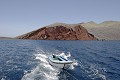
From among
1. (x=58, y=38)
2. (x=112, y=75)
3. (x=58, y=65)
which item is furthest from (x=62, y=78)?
(x=58, y=38)

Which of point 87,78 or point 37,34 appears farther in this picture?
point 37,34

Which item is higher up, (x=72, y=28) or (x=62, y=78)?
(x=72, y=28)

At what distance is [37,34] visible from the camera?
195m

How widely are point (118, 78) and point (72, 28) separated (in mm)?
166365

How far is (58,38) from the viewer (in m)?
186

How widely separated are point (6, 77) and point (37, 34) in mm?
164099

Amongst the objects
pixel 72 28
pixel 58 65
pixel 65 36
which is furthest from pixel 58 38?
pixel 58 65

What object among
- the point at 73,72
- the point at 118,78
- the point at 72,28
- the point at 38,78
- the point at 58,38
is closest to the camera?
the point at 38,78

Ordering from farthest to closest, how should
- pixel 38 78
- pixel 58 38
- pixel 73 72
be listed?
pixel 58 38, pixel 73 72, pixel 38 78

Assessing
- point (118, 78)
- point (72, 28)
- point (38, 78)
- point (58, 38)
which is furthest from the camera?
point (72, 28)

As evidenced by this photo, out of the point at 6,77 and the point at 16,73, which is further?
the point at 16,73

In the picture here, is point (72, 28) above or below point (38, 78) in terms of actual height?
above

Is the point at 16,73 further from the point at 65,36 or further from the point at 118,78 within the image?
the point at 65,36

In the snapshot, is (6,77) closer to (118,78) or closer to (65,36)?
(118,78)
